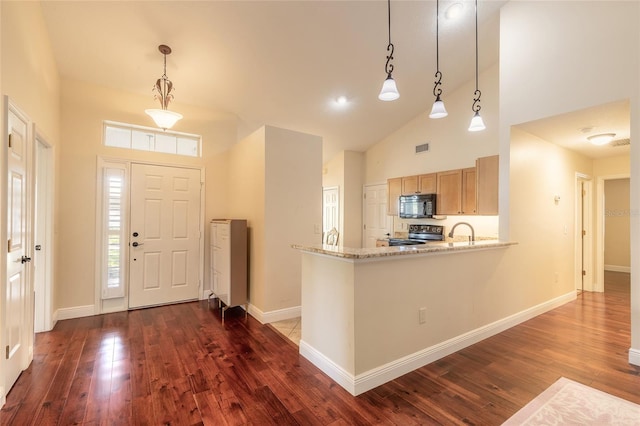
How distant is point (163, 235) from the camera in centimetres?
436

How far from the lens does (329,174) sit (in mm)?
7320

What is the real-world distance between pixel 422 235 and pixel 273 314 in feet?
10.9

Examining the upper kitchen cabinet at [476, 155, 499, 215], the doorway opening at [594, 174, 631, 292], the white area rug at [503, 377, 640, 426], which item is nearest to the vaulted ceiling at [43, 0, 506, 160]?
the upper kitchen cabinet at [476, 155, 499, 215]

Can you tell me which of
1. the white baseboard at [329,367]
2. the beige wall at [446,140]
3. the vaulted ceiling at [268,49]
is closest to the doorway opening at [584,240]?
the beige wall at [446,140]

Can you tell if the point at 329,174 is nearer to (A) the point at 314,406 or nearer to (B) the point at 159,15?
(B) the point at 159,15

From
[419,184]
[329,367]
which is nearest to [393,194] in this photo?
[419,184]

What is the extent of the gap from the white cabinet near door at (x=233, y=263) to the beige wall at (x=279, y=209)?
12 centimetres

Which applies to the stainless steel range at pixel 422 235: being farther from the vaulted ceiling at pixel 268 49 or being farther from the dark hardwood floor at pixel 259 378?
the vaulted ceiling at pixel 268 49

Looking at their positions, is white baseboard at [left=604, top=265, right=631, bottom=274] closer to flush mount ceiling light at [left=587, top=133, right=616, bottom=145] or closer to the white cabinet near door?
flush mount ceiling light at [left=587, top=133, right=616, bottom=145]

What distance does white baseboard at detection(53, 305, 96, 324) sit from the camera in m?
3.68

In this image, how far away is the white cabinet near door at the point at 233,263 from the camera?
3.84m

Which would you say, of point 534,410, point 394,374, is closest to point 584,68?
point 534,410

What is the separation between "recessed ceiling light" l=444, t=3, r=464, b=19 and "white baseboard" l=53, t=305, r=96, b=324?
232 inches

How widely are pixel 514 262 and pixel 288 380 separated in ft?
9.48
